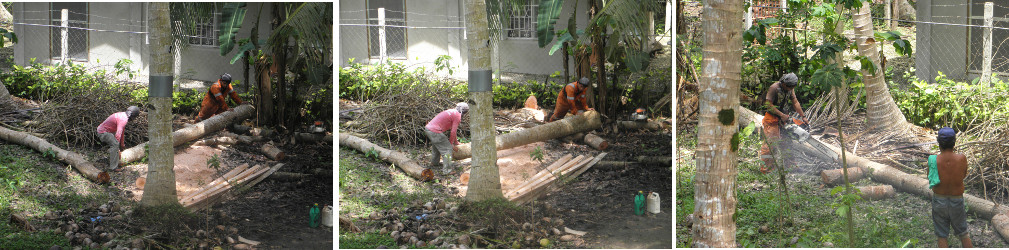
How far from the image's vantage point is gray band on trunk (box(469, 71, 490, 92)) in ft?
18.5

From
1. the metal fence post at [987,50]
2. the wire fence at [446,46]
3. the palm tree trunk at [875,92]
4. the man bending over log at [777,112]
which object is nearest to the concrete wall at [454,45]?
the wire fence at [446,46]

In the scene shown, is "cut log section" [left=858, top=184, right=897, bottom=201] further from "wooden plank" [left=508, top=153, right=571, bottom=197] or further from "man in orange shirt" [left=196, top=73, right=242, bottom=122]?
"man in orange shirt" [left=196, top=73, right=242, bottom=122]

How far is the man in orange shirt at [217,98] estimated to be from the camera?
18.7 ft

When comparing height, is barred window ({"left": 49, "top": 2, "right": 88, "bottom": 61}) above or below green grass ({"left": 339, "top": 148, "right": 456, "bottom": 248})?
above

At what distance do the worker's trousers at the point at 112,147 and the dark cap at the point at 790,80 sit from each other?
190 inches

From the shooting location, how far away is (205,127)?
18.8ft

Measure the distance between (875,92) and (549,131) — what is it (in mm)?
2470

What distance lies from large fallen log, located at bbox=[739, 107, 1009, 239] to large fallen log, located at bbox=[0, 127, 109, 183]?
4.71 meters

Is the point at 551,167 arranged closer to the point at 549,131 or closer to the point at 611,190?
the point at 549,131

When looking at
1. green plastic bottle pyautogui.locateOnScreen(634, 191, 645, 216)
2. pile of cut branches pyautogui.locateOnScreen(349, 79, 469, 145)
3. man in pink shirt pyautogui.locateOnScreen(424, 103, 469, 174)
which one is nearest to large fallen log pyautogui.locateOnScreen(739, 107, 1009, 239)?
green plastic bottle pyautogui.locateOnScreen(634, 191, 645, 216)

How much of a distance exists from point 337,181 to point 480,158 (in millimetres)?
1015

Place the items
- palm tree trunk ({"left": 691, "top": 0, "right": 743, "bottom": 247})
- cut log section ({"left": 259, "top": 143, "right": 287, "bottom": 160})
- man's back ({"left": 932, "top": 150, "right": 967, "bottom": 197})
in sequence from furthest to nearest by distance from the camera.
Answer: cut log section ({"left": 259, "top": 143, "right": 287, "bottom": 160}) < man's back ({"left": 932, "top": 150, "right": 967, "bottom": 197}) < palm tree trunk ({"left": 691, "top": 0, "right": 743, "bottom": 247})

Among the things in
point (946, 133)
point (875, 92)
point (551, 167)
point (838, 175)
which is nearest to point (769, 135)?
A: point (838, 175)

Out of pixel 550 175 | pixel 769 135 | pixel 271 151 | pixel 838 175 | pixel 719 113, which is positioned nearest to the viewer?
pixel 719 113
